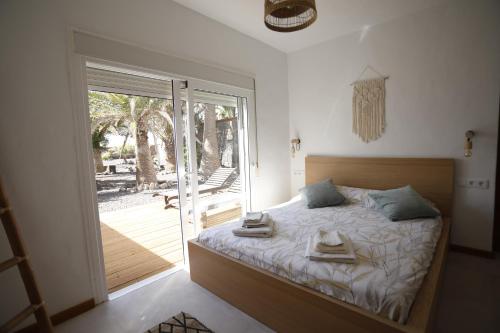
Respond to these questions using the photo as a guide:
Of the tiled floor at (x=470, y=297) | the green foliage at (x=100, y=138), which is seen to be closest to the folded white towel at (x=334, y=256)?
the tiled floor at (x=470, y=297)

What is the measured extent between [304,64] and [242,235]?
9.09 feet

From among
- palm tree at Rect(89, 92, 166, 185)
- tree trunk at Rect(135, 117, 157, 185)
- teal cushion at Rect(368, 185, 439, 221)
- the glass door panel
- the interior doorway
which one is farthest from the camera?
→ tree trunk at Rect(135, 117, 157, 185)

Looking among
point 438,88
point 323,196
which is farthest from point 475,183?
point 323,196

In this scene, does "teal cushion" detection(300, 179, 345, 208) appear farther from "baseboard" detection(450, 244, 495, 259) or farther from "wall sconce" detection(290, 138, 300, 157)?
"baseboard" detection(450, 244, 495, 259)

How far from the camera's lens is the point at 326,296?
1.55 meters

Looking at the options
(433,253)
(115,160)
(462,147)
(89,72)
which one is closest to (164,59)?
(89,72)

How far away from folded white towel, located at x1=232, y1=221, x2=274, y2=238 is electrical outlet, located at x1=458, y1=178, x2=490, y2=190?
85.2 inches

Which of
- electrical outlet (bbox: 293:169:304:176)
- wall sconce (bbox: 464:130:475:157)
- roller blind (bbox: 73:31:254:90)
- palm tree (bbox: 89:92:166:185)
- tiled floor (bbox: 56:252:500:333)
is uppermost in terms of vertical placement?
roller blind (bbox: 73:31:254:90)

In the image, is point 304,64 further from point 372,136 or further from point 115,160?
point 115,160

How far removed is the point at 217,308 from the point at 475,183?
2.83 m

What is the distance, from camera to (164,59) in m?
2.53

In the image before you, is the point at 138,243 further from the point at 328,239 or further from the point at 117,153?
the point at 328,239

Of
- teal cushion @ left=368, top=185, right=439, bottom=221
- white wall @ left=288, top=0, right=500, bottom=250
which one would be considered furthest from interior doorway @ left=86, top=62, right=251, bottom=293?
teal cushion @ left=368, top=185, right=439, bottom=221

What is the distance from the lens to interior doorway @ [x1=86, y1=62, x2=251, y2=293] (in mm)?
2699
